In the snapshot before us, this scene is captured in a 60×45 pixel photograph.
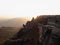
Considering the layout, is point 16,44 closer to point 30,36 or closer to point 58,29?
point 30,36

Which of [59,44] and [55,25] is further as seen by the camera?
[55,25]

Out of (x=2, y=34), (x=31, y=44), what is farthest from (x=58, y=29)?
(x=2, y=34)

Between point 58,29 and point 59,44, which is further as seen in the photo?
point 58,29

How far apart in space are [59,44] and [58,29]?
0.90 m

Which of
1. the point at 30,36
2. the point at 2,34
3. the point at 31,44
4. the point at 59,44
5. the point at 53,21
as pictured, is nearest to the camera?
the point at 59,44

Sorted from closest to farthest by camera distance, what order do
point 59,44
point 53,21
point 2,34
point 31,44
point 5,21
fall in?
point 59,44 → point 31,44 → point 53,21 → point 2,34 → point 5,21

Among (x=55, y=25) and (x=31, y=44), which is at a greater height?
(x=55, y=25)

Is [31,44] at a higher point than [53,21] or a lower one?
lower

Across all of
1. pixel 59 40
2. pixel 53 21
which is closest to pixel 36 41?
pixel 59 40

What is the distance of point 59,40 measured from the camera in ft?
28.9

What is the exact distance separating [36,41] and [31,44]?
404 millimetres

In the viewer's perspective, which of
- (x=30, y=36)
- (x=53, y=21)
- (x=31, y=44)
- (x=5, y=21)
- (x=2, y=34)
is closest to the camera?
(x=31, y=44)

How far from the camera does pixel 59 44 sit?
8695mm

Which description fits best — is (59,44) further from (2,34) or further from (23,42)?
(2,34)
